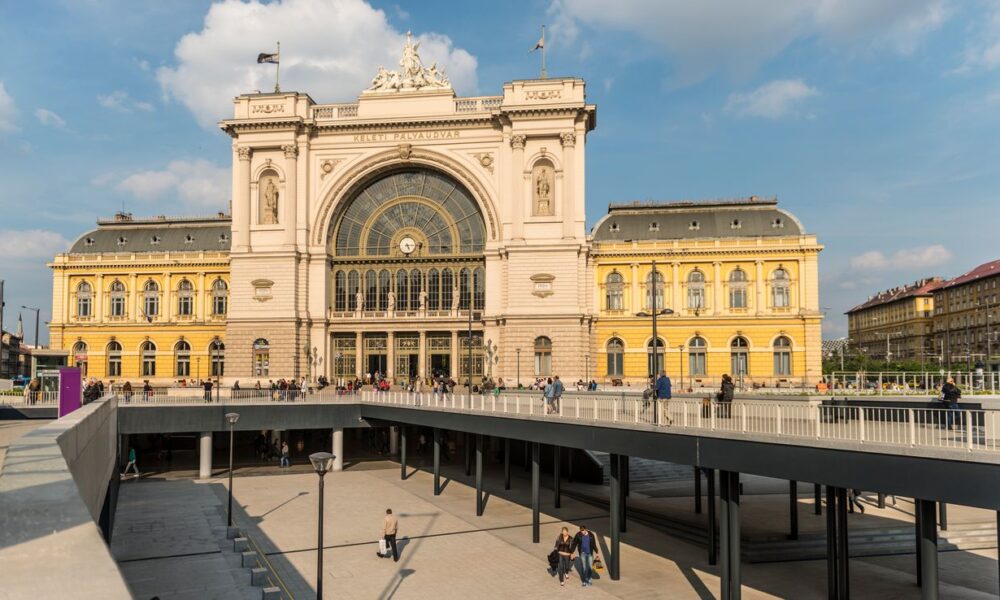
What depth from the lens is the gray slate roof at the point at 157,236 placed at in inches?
3258

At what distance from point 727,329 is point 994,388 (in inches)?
1013

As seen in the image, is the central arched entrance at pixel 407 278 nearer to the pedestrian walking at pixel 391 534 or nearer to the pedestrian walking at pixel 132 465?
the pedestrian walking at pixel 132 465

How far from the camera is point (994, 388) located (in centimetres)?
4759

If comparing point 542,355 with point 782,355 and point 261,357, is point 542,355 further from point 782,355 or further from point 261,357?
point 261,357

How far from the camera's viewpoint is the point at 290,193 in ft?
231

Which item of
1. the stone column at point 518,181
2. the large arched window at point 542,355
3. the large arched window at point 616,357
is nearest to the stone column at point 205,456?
the large arched window at point 542,355

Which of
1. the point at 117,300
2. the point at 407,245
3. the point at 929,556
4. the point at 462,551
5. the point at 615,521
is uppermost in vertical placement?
the point at 407,245

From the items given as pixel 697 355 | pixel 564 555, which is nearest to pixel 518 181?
pixel 697 355

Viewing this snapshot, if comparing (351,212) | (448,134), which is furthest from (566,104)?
(351,212)

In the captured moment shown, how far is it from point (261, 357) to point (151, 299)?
705 inches

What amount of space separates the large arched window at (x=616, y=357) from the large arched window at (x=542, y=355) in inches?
343

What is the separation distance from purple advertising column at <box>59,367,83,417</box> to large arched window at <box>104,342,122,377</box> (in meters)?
49.6

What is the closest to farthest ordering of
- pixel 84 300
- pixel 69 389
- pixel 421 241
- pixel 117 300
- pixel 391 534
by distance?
pixel 391 534
pixel 69 389
pixel 421 241
pixel 117 300
pixel 84 300

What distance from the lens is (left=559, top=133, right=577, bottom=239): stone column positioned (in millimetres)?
67000
